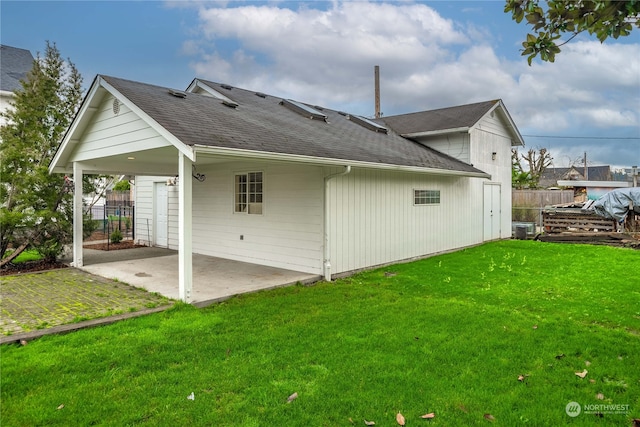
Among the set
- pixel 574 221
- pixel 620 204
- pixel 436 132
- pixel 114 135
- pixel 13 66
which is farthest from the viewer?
pixel 13 66

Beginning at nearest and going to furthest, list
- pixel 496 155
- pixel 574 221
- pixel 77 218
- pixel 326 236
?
pixel 326 236, pixel 77 218, pixel 496 155, pixel 574 221

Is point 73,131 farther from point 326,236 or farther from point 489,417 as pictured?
point 489,417

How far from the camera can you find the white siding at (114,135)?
6.44m

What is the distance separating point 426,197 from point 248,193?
4.62 metres

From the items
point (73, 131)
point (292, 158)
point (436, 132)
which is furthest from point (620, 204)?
point (73, 131)

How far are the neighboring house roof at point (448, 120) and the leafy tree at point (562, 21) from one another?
9.43 metres

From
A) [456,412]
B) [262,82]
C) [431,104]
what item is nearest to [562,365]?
[456,412]

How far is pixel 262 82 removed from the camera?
20.4 meters

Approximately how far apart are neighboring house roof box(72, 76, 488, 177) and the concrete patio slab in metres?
2.33

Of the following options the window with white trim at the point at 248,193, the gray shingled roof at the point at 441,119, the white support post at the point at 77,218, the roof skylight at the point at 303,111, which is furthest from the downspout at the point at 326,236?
the gray shingled roof at the point at 441,119

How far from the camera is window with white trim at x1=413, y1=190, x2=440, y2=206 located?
32.7 feet

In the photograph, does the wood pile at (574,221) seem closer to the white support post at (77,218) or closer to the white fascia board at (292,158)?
the white fascia board at (292,158)

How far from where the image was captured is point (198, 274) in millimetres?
7773

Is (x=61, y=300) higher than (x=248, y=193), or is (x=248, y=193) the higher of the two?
(x=248, y=193)
